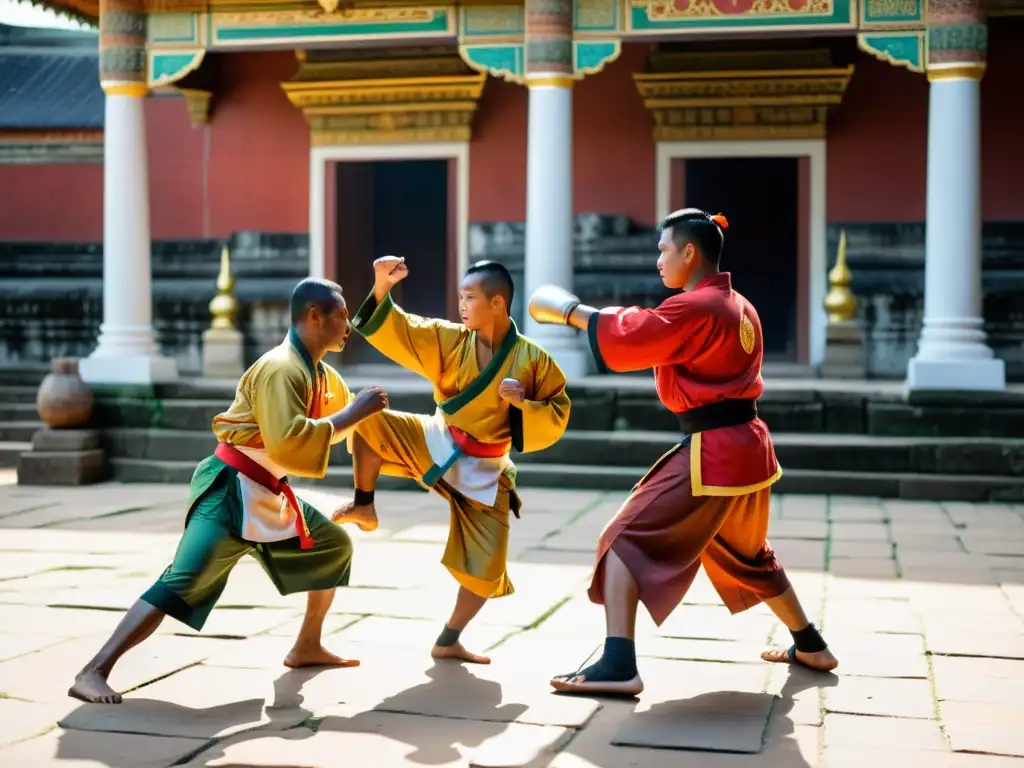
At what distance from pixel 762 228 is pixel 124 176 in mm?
7653

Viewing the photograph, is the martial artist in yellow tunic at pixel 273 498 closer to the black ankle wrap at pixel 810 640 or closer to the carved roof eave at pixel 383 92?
the black ankle wrap at pixel 810 640

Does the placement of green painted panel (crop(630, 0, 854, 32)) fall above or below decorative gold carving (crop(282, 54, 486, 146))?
above

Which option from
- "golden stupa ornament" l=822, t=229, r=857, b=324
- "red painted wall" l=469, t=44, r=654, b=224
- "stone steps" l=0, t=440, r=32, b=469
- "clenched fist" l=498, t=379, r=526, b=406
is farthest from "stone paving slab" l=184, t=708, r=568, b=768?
"red painted wall" l=469, t=44, r=654, b=224

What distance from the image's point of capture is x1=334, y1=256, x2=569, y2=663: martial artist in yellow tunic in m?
4.43

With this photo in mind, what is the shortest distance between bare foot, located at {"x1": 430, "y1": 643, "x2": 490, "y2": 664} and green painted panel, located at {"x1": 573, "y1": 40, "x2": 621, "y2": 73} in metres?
6.52

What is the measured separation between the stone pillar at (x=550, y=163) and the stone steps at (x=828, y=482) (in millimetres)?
990

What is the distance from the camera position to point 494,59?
10.5m

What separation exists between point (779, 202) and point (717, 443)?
11789mm

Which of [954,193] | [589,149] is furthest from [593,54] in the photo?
[954,193]

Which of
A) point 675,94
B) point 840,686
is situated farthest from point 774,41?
point 840,686

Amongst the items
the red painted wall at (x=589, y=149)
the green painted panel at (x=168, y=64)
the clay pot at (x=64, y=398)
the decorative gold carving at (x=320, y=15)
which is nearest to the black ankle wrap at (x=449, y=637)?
the clay pot at (x=64, y=398)

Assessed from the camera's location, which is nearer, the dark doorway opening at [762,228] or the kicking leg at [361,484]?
the kicking leg at [361,484]

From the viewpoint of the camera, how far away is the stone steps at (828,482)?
9000 mm

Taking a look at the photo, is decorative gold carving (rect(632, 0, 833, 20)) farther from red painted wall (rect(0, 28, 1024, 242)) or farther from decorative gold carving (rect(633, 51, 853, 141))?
red painted wall (rect(0, 28, 1024, 242))
